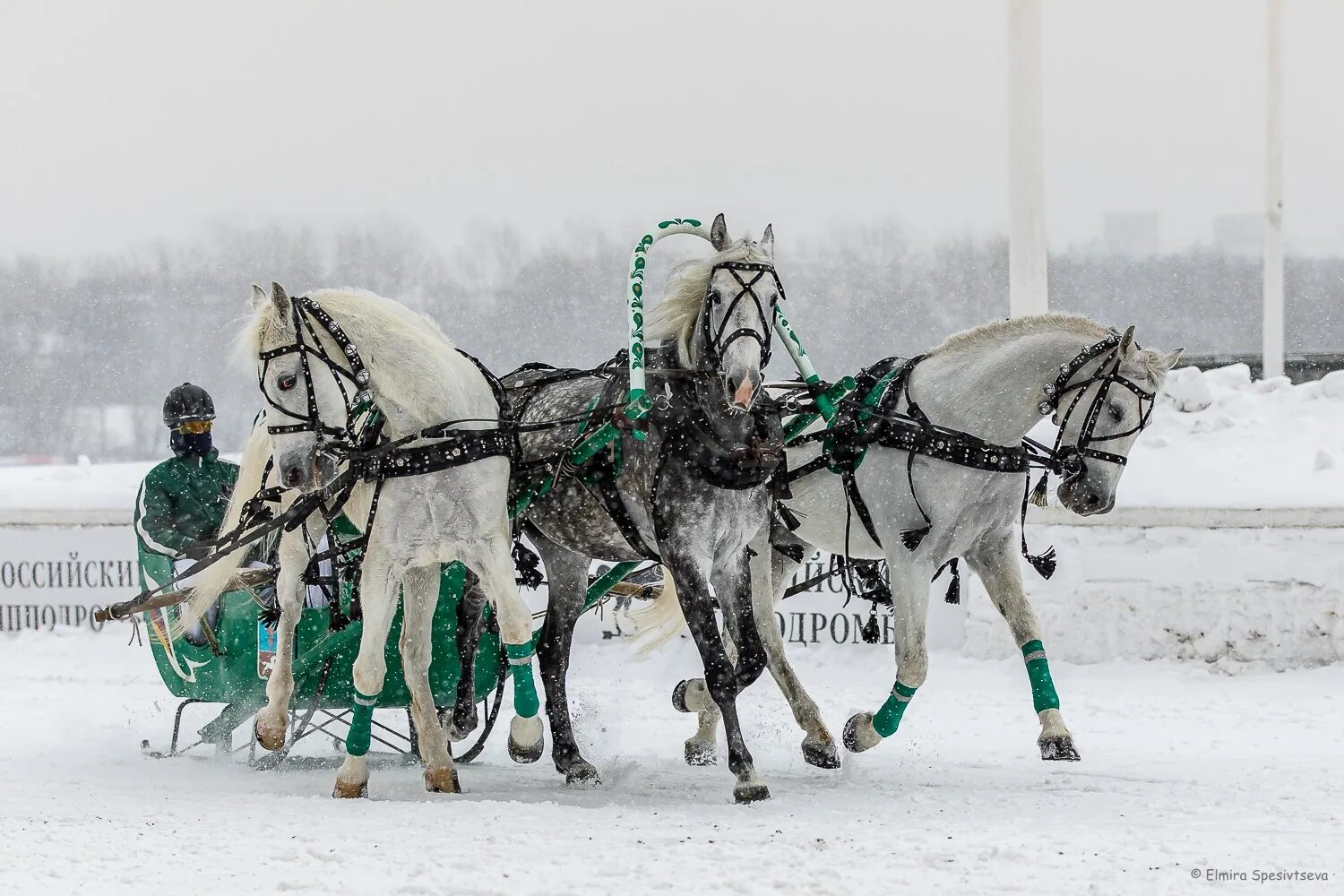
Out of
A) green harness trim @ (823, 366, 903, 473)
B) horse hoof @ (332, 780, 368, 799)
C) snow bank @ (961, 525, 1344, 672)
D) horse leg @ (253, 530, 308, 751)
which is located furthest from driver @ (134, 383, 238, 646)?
snow bank @ (961, 525, 1344, 672)

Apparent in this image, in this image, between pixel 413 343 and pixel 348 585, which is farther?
pixel 348 585

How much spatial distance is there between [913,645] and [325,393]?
106 inches

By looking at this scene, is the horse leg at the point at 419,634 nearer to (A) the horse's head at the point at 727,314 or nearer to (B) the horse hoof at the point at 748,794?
(B) the horse hoof at the point at 748,794

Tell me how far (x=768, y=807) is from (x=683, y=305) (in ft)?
6.47

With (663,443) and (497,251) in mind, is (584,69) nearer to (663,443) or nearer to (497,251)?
(497,251)

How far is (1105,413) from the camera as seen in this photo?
6.08 meters

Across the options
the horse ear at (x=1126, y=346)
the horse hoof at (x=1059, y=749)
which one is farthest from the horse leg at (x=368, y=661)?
the horse ear at (x=1126, y=346)

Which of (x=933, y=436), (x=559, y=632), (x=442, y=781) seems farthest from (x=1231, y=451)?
(x=442, y=781)

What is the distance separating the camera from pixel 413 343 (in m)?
5.82

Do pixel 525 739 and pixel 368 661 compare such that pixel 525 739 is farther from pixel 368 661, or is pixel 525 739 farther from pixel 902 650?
pixel 902 650

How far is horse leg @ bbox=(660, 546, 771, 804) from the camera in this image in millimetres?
5469

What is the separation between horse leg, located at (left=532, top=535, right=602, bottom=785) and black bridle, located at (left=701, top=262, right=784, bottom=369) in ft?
5.73

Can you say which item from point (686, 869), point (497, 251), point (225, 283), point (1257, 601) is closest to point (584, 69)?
point (497, 251)

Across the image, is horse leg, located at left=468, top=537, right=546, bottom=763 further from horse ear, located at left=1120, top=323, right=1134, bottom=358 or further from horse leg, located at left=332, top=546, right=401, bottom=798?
horse ear, located at left=1120, top=323, right=1134, bottom=358
